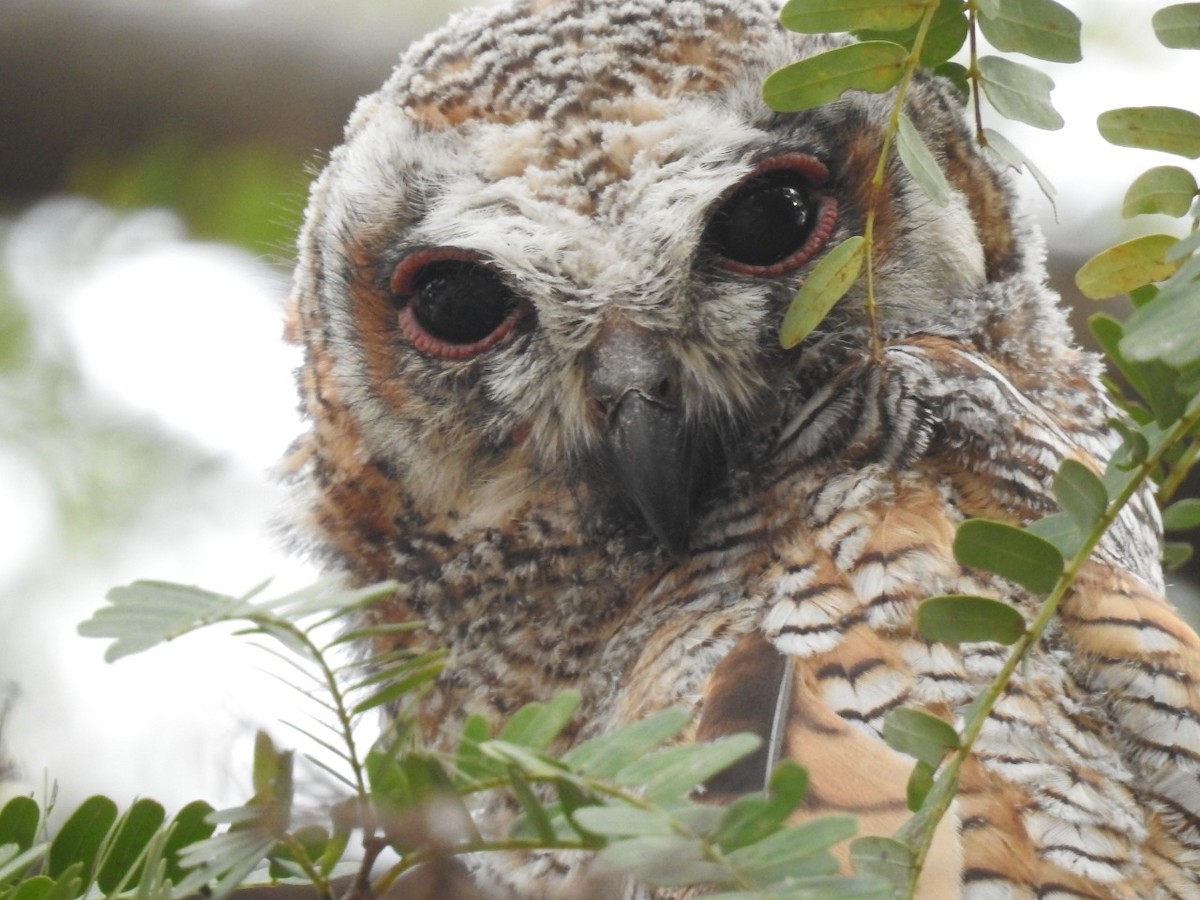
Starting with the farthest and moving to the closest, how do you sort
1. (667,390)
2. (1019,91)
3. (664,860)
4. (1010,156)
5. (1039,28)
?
(667,390), (1010,156), (1019,91), (1039,28), (664,860)

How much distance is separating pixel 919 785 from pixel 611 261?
101cm

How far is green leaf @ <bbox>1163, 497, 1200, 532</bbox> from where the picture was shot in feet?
5.26

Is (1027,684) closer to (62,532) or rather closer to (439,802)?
(439,802)

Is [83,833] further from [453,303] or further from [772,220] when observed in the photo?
[772,220]

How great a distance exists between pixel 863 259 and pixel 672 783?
668 millimetres

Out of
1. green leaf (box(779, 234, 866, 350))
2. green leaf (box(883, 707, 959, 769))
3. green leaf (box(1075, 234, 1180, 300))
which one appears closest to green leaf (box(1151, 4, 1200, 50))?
green leaf (box(1075, 234, 1180, 300))

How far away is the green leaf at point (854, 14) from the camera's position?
1.20m

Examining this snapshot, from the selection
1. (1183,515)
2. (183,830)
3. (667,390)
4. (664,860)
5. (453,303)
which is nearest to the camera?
(664,860)

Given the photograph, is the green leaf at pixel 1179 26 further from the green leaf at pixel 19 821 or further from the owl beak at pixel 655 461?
the green leaf at pixel 19 821

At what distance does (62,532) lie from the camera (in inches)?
152

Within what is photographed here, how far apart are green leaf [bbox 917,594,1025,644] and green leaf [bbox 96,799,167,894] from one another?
68cm

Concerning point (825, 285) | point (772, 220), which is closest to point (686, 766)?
point (825, 285)

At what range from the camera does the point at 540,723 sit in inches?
33.3

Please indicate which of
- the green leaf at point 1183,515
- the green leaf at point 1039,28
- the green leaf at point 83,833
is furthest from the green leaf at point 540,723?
the green leaf at point 1183,515
